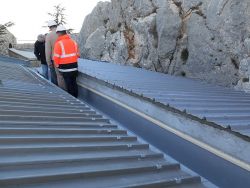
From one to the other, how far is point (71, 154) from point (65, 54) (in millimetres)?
4597

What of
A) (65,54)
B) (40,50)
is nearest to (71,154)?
(65,54)

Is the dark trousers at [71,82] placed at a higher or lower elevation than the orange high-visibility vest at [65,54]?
lower

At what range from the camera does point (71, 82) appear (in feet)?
28.6

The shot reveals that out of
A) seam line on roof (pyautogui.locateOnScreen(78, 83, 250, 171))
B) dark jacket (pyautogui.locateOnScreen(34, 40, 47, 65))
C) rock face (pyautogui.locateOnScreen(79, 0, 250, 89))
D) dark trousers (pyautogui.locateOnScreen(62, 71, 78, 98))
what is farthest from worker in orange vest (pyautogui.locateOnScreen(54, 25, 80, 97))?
rock face (pyautogui.locateOnScreen(79, 0, 250, 89))

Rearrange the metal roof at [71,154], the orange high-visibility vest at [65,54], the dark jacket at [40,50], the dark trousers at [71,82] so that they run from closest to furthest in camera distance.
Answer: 1. the metal roof at [71,154]
2. the orange high-visibility vest at [65,54]
3. the dark trousers at [71,82]
4. the dark jacket at [40,50]

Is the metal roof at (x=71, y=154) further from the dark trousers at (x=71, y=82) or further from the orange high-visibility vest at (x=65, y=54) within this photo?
the dark trousers at (x=71, y=82)

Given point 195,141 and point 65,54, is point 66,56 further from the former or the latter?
point 195,141

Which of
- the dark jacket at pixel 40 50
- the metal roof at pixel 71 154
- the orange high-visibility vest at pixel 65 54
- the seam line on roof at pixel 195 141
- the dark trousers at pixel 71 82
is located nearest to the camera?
the metal roof at pixel 71 154

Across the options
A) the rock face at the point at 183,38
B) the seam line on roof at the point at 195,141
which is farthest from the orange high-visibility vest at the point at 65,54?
the rock face at the point at 183,38

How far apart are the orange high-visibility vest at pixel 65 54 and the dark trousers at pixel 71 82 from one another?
138 millimetres

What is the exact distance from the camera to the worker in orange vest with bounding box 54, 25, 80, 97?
8.17 metres

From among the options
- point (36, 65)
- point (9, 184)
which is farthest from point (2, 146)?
point (36, 65)

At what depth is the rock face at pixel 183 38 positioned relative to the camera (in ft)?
31.2

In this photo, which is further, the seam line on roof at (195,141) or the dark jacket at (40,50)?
the dark jacket at (40,50)
